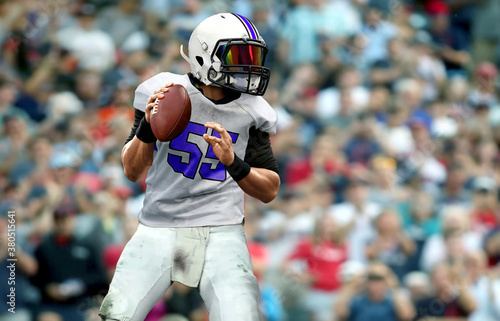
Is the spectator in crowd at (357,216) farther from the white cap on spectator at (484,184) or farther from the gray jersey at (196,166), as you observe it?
the gray jersey at (196,166)

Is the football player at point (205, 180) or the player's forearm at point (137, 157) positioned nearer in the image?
the football player at point (205, 180)

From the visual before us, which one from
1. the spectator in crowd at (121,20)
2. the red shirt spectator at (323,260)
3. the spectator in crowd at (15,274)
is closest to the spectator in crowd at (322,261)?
the red shirt spectator at (323,260)

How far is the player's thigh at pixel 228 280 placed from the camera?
3.03 metres

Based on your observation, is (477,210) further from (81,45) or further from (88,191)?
(81,45)

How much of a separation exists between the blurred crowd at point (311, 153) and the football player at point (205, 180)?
2572 mm

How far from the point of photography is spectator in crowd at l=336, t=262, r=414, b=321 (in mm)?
5926

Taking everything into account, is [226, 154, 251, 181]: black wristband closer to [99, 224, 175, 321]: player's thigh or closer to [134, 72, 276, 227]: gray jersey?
[134, 72, 276, 227]: gray jersey

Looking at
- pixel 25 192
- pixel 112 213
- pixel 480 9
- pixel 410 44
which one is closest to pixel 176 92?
pixel 112 213

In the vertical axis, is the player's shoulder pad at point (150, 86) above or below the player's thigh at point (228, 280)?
above

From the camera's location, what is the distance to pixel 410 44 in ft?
25.7

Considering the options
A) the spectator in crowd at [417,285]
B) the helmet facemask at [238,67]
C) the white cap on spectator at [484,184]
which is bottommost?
the spectator in crowd at [417,285]

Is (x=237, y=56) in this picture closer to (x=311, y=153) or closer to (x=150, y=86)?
(x=150, y=86)

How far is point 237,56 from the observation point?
3.10 metres

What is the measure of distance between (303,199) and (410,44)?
2307 mm
